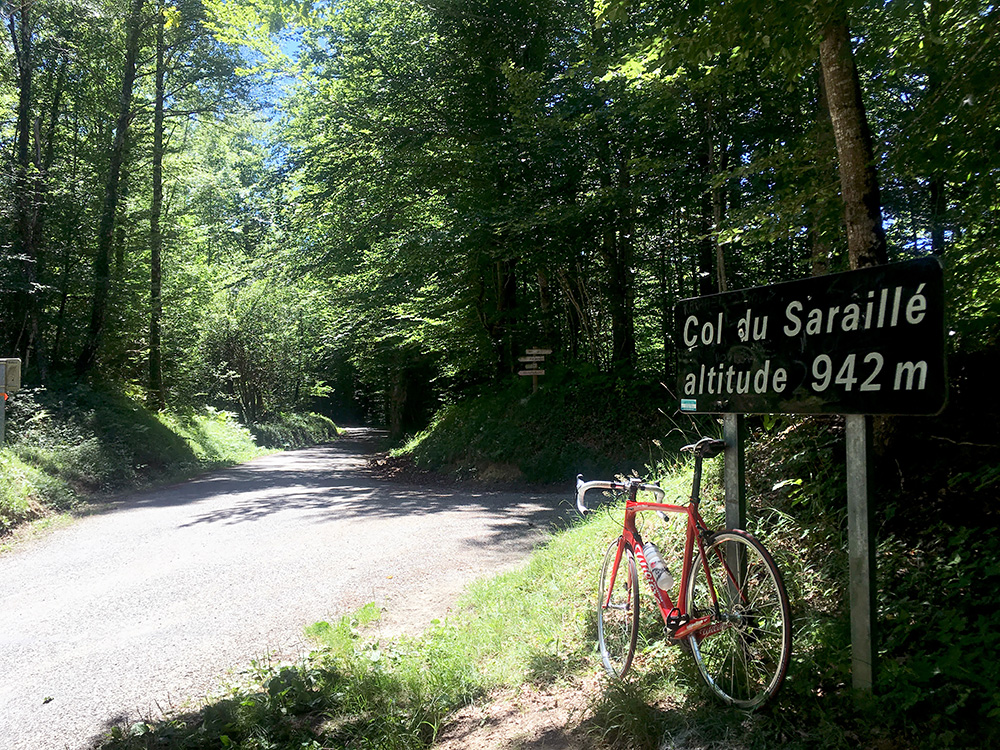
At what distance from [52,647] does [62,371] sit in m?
14.7

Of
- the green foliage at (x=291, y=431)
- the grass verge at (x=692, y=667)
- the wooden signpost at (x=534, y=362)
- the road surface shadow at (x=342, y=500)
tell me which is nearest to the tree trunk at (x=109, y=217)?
the road surface shadow at (x=342, y=500)

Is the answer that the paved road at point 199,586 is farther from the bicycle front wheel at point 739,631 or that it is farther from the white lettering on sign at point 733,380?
the white lettering on sign at point 733,380

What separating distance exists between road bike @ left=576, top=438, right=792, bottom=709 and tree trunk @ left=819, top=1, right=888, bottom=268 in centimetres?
175

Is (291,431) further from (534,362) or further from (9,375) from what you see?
(9,375)

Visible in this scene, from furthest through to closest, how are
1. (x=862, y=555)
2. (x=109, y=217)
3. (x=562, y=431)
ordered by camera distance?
1. (x=109, y=217)
2. (x=562, y=431)
3. (x=862, y=555)

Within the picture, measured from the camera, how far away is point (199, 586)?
20.8 feet

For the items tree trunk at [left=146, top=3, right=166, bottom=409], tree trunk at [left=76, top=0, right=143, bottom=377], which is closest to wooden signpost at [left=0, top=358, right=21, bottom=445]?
tree trunk at [left=76, top=0, right=143, bottom=377]

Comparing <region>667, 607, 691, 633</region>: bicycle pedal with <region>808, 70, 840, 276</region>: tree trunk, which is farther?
<region>808, 70, 840, 276</region>: tree trunk

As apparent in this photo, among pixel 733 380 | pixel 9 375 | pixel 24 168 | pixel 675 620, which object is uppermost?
pixel 24 168

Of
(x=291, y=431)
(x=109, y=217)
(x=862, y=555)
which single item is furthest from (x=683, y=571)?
(x=291, y=431)

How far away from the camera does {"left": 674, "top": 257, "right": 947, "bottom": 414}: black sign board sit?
2463mm

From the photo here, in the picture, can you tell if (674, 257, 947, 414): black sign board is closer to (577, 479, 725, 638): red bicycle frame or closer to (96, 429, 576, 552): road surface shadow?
(577, 479, 725, 638): red bicycle frame

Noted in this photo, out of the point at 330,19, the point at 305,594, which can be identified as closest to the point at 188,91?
the point at 330,19

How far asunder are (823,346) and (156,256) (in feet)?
69.2
